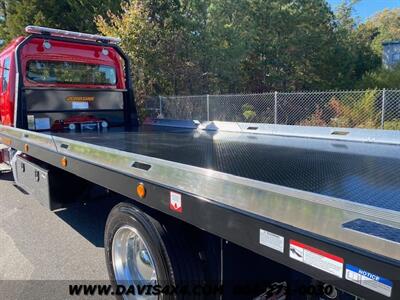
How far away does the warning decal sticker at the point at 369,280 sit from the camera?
1.15 meters

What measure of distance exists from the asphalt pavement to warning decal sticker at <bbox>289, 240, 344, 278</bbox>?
251 cm

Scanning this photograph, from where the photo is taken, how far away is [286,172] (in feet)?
7.38

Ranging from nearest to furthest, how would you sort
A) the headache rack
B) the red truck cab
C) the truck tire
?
the truck tire → the red truck cab → the headache rack

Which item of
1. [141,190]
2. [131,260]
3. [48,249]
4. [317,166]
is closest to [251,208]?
[141,190]

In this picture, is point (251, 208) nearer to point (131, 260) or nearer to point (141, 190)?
point (141, 190)

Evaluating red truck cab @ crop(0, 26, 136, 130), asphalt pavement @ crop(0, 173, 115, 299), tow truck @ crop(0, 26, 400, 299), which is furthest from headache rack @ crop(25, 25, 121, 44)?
asphalt pavement @ crop(0, 173, 115, 299)

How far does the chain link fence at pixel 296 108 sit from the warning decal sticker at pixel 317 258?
9.14m

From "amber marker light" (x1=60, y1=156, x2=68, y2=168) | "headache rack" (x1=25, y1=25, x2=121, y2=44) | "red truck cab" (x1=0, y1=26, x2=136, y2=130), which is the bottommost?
"amber marker light" (x1=60, y1=156, x2=68, y2=168)

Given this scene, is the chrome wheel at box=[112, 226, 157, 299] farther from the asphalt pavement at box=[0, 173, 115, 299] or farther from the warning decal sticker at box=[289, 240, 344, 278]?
the warning decal sticker at box=[289, 240, 344, 278]

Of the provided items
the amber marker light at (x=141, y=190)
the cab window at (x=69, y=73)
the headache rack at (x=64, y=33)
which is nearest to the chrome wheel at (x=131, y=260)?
the amber marker light at (x=141, y=190)

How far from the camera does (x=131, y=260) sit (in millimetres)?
2838

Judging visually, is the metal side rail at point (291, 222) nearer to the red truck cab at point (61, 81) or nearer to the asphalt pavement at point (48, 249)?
the asphalt pavement at point (48, 249)

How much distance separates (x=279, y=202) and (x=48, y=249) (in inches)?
136

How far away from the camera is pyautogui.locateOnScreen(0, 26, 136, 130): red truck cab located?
5.60 meters
